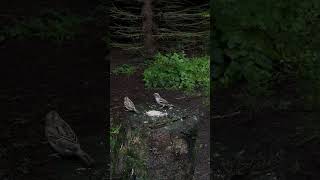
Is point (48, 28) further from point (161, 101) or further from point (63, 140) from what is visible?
point (161, 101)

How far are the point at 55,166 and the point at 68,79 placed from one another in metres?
2.09

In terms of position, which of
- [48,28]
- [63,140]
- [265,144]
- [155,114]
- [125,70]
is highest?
[48,28]

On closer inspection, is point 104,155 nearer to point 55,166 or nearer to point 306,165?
point 55,166

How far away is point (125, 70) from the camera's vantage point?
5738mm

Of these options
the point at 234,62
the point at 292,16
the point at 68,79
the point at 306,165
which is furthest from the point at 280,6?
the point at 68,79

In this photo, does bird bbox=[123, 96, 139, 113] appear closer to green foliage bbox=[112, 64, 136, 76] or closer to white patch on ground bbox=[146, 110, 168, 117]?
white patch on ground bbox=[146, 110, 168, 117]

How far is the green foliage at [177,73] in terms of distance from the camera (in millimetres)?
5551

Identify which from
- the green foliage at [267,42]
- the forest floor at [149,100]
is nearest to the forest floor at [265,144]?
the green foliage at [267,42]

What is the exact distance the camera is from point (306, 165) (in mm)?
6609

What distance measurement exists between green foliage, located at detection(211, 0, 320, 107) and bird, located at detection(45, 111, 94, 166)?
6.40 ft

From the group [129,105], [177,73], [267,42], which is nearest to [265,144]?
[267,42]

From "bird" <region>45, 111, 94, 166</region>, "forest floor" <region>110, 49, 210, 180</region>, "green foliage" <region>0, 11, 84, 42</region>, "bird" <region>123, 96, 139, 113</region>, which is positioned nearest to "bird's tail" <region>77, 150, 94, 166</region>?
"bird" <region>45, 111, 94, 166</region>

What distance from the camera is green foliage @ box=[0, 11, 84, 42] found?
907 cm

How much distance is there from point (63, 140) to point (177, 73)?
4.41 feet
